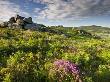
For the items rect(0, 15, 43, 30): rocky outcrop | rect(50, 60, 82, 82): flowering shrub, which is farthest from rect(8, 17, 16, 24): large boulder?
rect(50, 60, 82, 82): flowering shrub

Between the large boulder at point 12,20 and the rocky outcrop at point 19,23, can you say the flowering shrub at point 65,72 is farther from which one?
the large boulder at point 12,20

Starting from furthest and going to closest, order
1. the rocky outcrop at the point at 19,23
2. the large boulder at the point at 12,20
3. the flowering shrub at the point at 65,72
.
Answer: the large boulder at the point at 12,20 → the rocky outcrop at the point at 19,23 → the flowering shrub at the point at 65,72

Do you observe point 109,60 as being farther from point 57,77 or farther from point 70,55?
point 57,77

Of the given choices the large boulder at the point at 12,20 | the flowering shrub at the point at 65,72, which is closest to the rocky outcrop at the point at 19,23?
the large boulder at the point at 12,20

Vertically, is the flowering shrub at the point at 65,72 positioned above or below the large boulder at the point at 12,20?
below

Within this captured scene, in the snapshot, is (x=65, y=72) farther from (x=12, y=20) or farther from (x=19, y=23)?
(x=12, y=20)

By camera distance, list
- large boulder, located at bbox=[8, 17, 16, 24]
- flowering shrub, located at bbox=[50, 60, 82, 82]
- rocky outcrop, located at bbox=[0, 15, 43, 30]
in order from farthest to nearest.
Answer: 1. large boulder, located at bbox=[8, 17, 16, 24]
2. rocky outcrop, located at bbox=[0, 15, 43, 30]
3. flowering shrub, located at bbox=[50, 60, 82, 82]

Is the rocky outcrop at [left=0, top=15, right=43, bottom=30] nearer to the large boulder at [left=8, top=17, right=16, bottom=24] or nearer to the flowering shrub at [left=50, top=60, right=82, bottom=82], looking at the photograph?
the large boulder at [left=8, top=17, right=16, bottom=24]

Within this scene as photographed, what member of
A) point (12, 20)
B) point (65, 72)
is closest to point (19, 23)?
point (12, 20)

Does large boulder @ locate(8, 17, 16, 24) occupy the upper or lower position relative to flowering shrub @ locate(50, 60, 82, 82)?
upper

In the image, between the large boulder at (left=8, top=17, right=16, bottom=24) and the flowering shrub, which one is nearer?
the flowering shrub

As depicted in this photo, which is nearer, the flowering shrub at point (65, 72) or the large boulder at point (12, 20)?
the flowering shrub at point (65, 72)

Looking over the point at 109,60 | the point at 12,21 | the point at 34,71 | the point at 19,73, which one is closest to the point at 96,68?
the point at 109,60

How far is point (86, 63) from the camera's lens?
12461 mm
